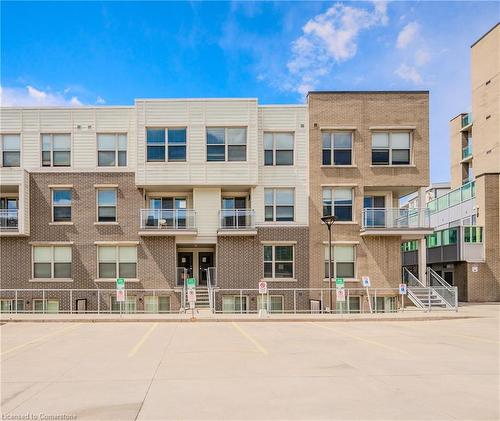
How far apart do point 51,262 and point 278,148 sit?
537 inches

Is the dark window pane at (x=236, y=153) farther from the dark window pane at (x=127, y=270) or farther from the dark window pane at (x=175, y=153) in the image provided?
the dark window pane at (x=127, y=270)

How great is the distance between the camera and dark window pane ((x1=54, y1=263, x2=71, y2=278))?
2414 centimetres

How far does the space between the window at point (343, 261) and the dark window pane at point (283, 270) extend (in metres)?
1.93

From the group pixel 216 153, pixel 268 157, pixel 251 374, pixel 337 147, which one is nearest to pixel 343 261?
pixel 337 147

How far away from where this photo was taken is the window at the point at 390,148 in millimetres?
24844

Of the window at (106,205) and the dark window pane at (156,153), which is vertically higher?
the dark window pane at (156,153)

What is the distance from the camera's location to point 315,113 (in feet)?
Result: 81.0

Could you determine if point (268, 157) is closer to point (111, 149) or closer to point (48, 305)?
point (111, 149)

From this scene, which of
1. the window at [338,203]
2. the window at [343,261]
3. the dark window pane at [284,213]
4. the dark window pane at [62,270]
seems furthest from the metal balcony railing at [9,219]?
the window at [343,261]

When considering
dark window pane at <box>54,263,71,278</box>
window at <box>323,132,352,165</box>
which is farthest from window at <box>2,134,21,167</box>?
window at <box>323,132,352,165</box>

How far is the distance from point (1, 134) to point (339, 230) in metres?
19.0

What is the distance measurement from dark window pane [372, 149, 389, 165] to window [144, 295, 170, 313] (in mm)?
13476

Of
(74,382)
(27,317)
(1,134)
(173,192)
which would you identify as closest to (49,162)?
(1,134)

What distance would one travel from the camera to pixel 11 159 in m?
24.6
